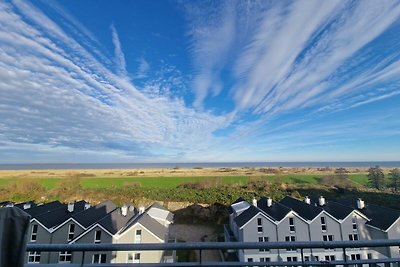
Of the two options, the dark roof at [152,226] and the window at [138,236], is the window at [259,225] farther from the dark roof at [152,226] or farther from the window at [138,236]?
the window at [138,236]

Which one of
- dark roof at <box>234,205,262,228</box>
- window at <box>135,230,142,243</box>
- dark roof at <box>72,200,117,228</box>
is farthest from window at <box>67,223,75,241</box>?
dark roof at <box>234,205,262,228</box>

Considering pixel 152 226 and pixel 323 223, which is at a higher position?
pixel 152 226

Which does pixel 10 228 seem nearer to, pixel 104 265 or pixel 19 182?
pixel 104 265

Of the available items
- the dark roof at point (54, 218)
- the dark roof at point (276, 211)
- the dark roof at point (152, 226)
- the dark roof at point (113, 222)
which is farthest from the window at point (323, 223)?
the dark roof at point (54, 218)

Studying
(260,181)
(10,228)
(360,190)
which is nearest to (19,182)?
(260,181)

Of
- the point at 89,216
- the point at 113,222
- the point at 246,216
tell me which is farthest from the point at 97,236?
the point at 246,216

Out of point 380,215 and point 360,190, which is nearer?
point 380,215

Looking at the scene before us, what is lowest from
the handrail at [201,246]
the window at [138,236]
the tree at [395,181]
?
the window at [138,236]

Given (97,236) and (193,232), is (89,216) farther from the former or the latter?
(193,232)

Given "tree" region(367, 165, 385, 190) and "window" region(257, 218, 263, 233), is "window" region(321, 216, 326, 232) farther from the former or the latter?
"tree" region(367, 165, 385, 190)
